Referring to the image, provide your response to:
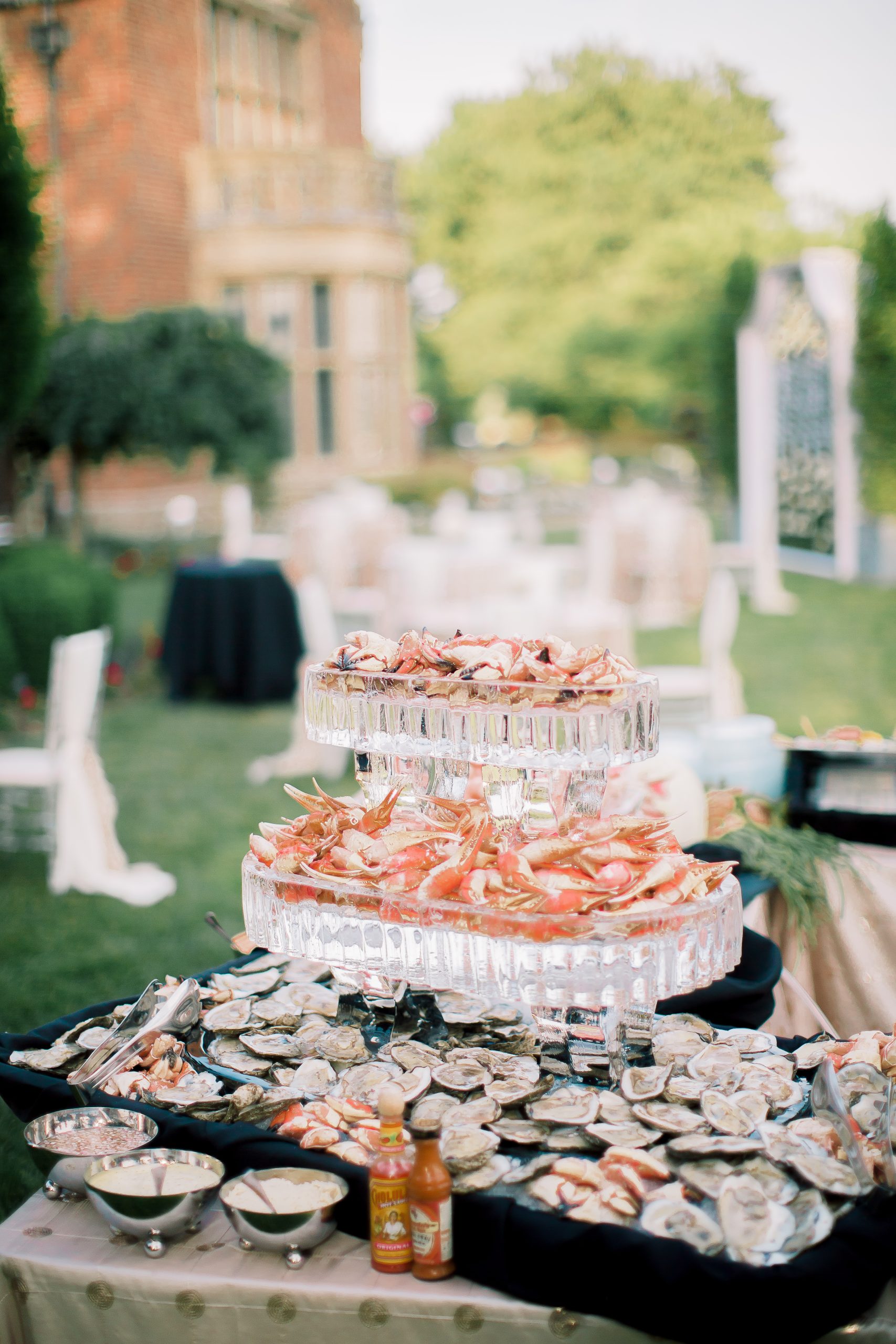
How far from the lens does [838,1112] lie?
1.67 meters

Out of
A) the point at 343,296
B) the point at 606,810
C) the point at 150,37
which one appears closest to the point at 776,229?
the point at 343,296

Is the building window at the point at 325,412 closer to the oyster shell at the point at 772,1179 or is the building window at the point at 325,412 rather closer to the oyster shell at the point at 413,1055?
the oyster shell at the point at 413,1055

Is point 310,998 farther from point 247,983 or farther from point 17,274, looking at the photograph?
point 17,274

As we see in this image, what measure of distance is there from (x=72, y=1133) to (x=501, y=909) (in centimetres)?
72

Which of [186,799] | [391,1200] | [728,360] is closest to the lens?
[391,1200]

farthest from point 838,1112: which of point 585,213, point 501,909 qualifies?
point 585,213

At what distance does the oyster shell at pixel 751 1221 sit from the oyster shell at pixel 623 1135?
6.1 inches

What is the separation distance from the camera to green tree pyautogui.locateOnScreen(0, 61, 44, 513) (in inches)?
293

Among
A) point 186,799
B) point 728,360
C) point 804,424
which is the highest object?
point 728,360

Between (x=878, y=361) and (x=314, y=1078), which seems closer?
(x=314, y=1078)

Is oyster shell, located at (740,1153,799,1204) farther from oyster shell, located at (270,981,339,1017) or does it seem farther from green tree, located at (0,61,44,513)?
green tree, located at (0,61,44,513)

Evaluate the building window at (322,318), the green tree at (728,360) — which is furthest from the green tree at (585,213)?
the building window at (322,318)

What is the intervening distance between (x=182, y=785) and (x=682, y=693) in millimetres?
2720

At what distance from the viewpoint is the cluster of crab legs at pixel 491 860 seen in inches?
68.3
